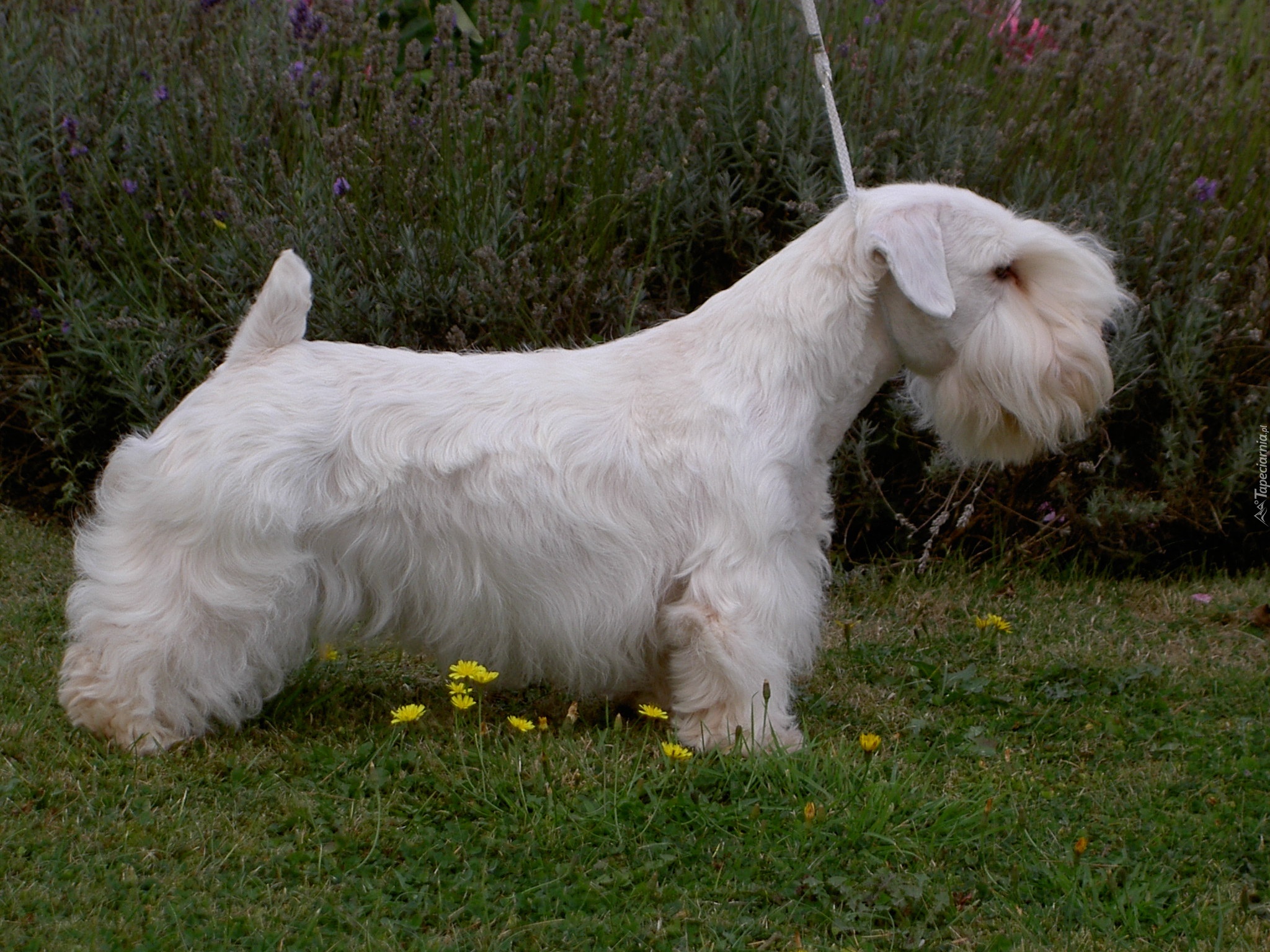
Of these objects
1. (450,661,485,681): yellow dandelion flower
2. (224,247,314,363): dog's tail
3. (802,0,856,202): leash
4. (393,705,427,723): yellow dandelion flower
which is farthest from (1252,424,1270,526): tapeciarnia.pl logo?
(224,247,314,363): dog's tail

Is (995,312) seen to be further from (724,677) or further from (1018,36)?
(1018,36)

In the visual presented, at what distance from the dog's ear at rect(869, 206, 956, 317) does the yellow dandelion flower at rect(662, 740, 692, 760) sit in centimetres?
121

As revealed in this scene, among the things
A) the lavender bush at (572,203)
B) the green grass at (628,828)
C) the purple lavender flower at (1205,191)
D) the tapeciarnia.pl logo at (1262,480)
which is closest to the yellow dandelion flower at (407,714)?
the green grass at (628,828)

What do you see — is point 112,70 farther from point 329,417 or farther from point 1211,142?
point 1211,142

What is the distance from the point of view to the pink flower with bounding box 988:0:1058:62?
6.27 m

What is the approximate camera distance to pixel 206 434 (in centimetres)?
328

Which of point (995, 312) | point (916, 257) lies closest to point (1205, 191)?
point (995, 312)

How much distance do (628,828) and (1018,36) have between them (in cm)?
468

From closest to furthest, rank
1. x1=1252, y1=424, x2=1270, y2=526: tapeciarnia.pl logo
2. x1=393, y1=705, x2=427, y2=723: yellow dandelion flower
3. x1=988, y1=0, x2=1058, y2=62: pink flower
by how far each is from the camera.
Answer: x1=393, y1=705, x2=427, y2=723: yellow dandelion flower
x1=1252, y1=424, x2=1270, y2=526: tapeciarnia.pl logo
x1=988, y1=0, x2=1058, y2=62: pink flower

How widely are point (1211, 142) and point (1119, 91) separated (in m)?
0.44

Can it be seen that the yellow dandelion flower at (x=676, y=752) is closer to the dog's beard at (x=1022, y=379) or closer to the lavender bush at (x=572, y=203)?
the dog's beard at (x=1022, y=379)

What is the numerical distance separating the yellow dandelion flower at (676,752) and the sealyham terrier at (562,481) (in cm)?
16

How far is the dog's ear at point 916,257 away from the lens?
10.8 feet

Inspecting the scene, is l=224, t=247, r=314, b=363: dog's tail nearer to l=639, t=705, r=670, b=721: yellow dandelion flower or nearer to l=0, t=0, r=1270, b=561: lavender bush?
l=639, t=705, r=670, b=721: yellow dandelion flower
